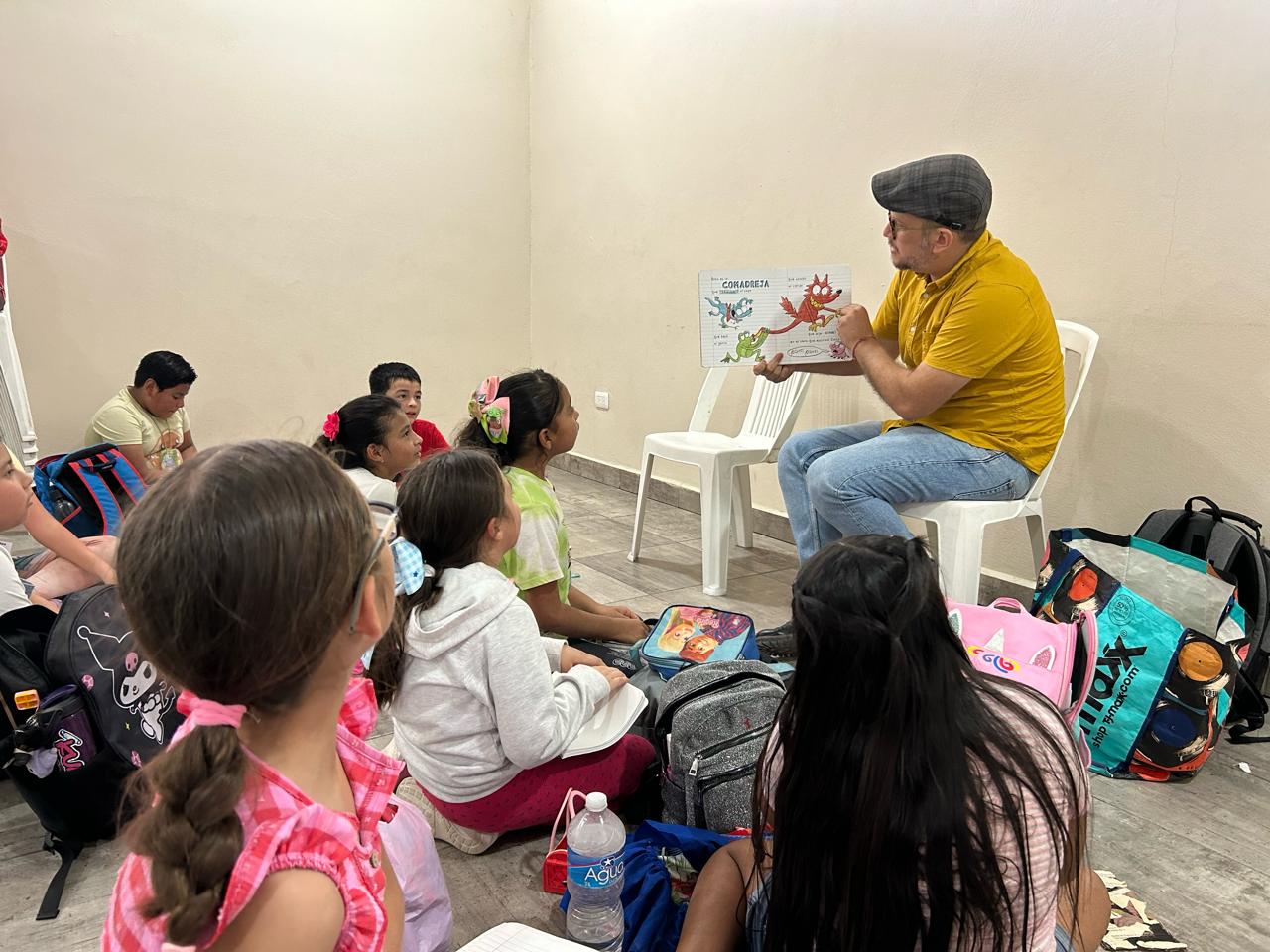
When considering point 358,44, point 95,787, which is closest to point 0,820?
point 95,787

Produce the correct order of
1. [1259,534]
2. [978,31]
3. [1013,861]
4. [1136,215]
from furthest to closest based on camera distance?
1. [978,31]
2. [1136,215]
3. [1259,534]
4. [1013,861]

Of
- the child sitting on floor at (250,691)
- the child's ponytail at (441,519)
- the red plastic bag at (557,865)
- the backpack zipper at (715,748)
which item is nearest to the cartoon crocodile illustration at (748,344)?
the child's ponytail at (441,519)

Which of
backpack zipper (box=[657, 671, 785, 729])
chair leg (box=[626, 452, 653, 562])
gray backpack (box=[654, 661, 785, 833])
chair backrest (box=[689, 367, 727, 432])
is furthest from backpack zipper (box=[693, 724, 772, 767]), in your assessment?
chair backrest (box=[689, 367, 727, 432])

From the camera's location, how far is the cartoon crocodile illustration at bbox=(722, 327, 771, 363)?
2582mm

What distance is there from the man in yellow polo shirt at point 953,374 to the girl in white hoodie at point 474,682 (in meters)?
1.07

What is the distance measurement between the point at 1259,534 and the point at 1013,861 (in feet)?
6.01

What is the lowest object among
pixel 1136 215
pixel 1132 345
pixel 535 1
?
pixel 1132 345

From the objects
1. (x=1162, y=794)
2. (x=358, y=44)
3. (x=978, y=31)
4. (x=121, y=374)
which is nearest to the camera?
(x=1162, y=794)

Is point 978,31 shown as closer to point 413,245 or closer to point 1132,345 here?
point 1132,345

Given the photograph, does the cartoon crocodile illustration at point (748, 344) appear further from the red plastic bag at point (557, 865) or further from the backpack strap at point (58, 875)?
the backpack strap at point (58, 875)

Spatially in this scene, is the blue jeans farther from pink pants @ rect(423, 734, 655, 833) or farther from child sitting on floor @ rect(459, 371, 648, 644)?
pink pants @ rect(423, 734, 655, 833)

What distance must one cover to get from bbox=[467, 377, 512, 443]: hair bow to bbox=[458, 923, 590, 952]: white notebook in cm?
128

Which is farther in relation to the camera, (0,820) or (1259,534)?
(1259,534)

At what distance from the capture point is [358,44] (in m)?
4.60
